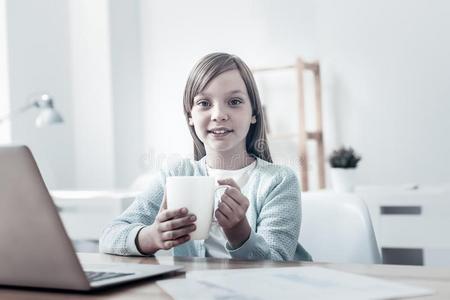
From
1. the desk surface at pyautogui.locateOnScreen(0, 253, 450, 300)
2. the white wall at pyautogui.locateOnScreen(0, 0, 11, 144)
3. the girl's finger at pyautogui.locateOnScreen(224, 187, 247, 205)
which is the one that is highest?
the white wall at pyautogui.locateOnScreen(0, 0, 11, 144)

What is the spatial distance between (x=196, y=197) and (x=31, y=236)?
28 cm

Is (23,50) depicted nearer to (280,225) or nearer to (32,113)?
(32,113)

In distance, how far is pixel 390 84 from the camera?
299 cm

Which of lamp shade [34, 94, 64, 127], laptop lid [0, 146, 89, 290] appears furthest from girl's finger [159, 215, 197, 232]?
lamp shade [34, 94, 64, 127]

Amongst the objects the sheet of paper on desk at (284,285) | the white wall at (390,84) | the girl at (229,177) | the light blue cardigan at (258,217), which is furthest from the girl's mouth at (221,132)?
the white wall at (390,84)

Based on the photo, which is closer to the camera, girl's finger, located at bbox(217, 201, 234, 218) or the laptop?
the laptop

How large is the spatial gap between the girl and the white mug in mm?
60

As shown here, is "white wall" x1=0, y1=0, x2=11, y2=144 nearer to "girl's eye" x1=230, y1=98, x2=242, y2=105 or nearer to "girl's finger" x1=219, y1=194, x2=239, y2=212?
"girl's eye" x1=230, y1=98, x2=242, y2=105

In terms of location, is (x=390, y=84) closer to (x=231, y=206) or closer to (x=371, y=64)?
(x=371, y=64)

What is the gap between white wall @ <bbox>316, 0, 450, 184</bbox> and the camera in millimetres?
2898

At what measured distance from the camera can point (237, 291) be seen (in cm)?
69

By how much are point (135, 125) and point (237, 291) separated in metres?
3.18

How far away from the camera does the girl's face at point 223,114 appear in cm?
128

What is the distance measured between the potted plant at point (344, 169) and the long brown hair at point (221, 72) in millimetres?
1165
